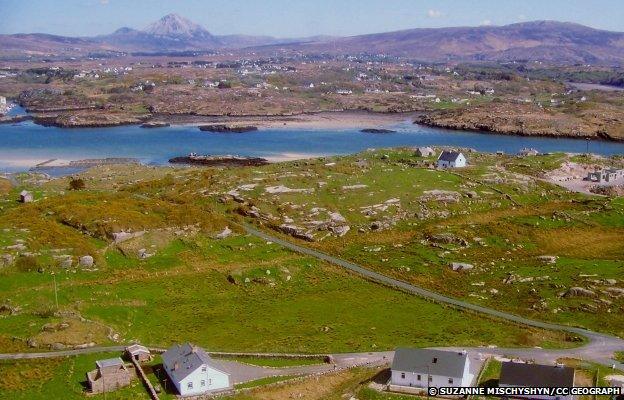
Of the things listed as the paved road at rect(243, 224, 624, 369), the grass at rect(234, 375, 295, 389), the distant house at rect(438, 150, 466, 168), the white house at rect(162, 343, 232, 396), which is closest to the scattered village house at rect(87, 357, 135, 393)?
the white house at rect(162, 343, 232, 396)

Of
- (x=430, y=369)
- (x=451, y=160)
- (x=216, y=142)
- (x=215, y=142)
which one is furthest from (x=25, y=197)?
(x=216, y=142)

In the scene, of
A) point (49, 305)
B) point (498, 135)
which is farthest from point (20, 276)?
point (498, 135)

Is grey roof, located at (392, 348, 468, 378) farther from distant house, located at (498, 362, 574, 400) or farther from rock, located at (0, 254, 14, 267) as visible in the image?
rock, located at (0, 254, 14, 267)

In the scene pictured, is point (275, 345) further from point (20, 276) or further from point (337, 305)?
point (20, 276)

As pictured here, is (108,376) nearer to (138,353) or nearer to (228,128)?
(138,353)

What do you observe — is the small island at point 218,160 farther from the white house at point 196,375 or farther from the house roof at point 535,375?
the house roof at point 535,375
